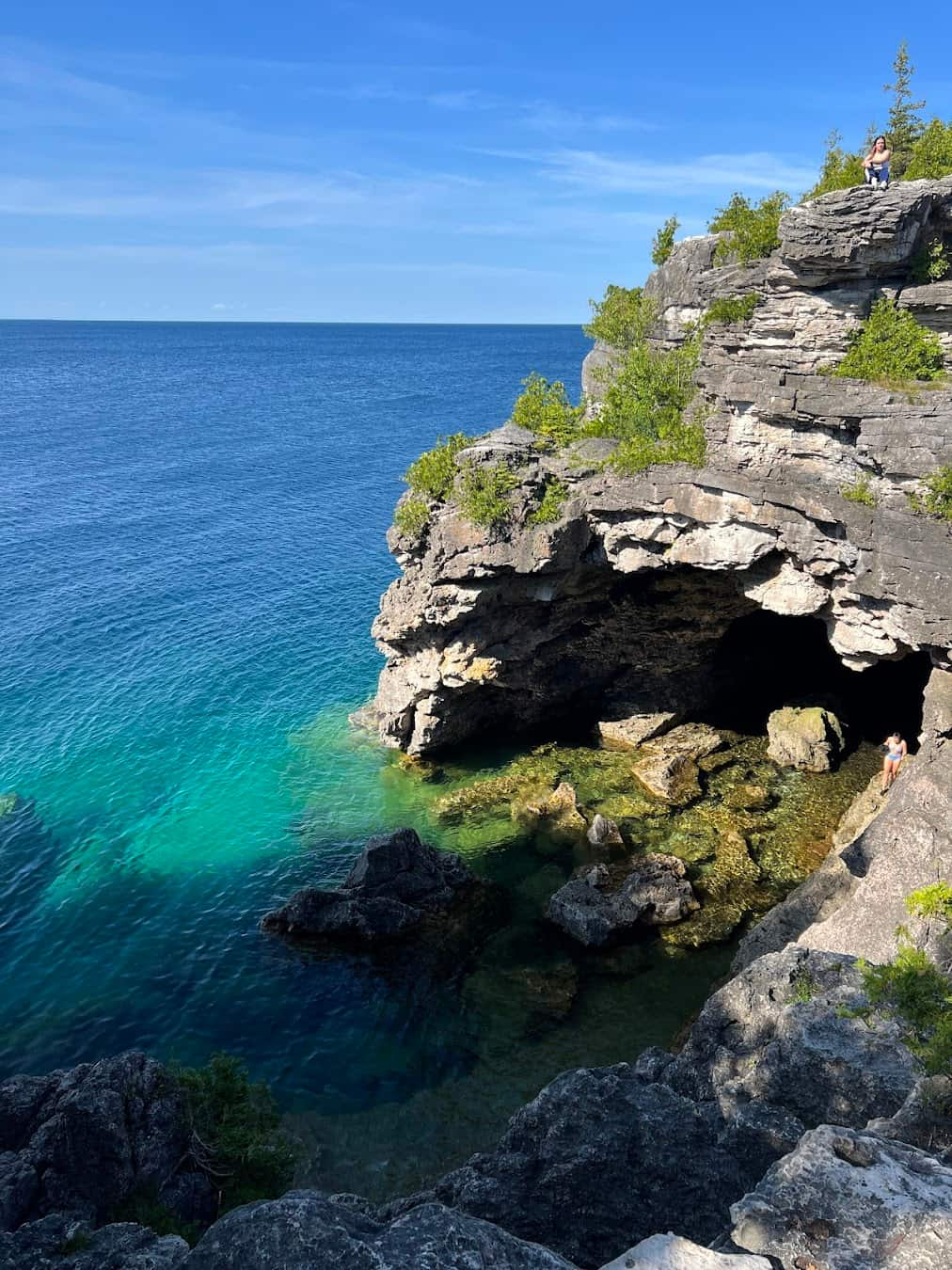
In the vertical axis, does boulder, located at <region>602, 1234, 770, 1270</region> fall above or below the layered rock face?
below

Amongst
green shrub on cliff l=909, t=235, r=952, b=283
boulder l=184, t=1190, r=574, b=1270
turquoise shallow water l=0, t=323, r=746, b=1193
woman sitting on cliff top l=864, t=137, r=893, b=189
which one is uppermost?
woman sitting on cliff top l=864, t=137, r=893, b=189

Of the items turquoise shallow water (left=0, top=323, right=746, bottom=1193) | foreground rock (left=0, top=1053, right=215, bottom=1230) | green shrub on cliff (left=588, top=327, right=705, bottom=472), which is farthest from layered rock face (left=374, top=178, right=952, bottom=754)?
foreground rock (left=0, top=1053, right=215, bottom=1230)

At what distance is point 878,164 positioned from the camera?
2397cm

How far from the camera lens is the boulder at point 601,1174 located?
35.8 feet

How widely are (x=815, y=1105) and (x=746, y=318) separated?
21.9 metres

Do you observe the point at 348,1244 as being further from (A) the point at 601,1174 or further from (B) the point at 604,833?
(B) the point at 604,833

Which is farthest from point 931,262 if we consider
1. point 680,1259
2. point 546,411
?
point 680,1259

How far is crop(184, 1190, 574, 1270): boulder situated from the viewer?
7.76 m

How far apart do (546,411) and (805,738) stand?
54.6 ft

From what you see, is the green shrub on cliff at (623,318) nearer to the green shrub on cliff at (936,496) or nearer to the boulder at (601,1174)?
the green shrub on cliff at (936,496)

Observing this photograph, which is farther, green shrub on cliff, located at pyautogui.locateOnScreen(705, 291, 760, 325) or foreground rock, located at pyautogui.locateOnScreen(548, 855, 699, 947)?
green shrub on cliff, located at pyautogui.locateOnScreen(705, 291, 760, 325)

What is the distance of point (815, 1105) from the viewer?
43.1 ft

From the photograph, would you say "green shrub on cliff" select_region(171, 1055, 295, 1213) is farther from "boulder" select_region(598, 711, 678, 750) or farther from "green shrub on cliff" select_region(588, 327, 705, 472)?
"boulder" select_region(598, 711, 678, 750)

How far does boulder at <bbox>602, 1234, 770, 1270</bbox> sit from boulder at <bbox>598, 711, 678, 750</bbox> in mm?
28787
